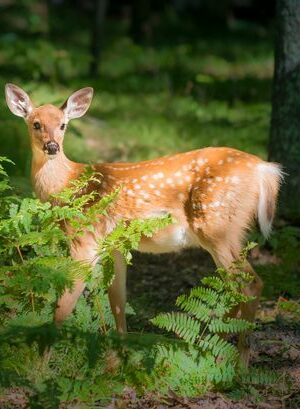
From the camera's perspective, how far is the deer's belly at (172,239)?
552cm

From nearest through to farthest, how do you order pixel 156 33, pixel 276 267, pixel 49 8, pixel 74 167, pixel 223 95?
pixel 74 167 → pixel 276 267 → pixel 223 95 → pixel 156 33 → pixel 49 8

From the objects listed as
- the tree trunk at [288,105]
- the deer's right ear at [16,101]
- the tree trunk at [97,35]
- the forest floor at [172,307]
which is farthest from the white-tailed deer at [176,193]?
the tree trunk at [97,35]

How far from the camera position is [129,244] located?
4.73m

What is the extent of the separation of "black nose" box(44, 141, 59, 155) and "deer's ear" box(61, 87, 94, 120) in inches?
18.0

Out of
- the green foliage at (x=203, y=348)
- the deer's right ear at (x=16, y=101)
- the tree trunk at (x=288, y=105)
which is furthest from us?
the tree trunk at (x=288, y=105)

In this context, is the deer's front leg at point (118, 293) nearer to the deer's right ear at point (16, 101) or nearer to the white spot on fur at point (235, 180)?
the white spot on fur at point (235, 180)

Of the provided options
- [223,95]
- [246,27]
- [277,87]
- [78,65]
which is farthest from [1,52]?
[277,87]

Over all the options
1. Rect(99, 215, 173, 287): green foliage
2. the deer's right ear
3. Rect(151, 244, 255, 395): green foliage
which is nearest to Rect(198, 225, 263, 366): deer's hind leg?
Rect(151, 244, 255, 395): green foliage

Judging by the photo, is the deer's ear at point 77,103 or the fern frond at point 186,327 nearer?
the fern frond at point 186,327

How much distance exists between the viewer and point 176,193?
5.54 m

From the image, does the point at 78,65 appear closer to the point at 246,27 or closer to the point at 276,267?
the point at 246,27

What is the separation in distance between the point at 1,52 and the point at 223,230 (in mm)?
11117

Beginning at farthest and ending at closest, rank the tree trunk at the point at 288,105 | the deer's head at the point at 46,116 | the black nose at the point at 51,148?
the tree trunk at the point at 288,105
the deer's head at the point at 46,116
the black nose at the point at 51,148

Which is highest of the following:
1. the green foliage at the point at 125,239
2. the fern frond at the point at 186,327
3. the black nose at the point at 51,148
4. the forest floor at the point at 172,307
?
the black nose at the point at 51,148
